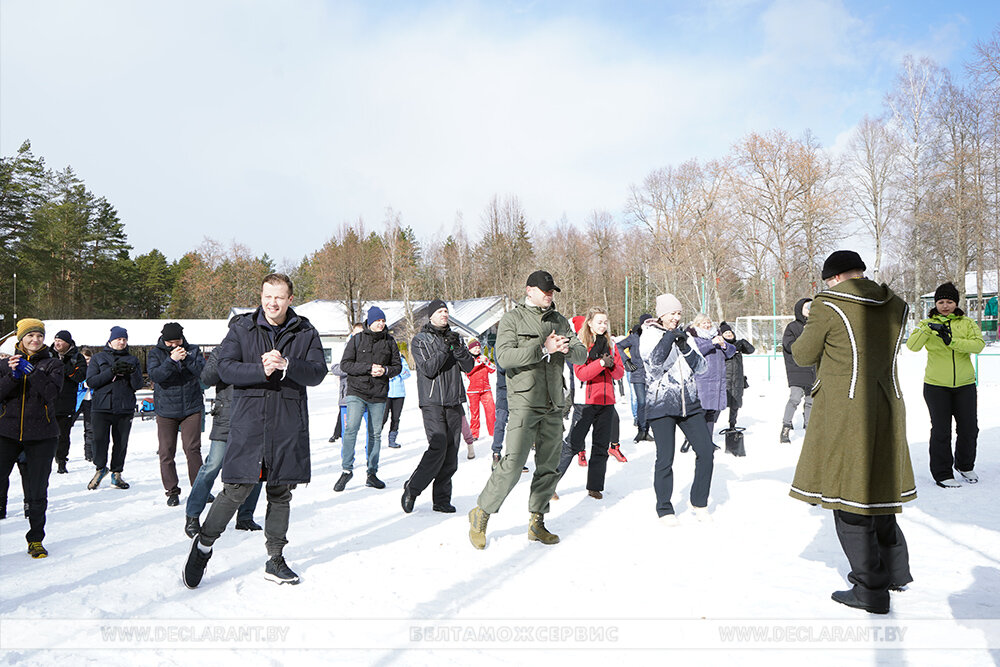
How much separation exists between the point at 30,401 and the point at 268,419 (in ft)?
8.37

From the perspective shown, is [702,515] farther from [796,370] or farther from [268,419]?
[796,370]

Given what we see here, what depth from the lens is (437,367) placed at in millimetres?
5926

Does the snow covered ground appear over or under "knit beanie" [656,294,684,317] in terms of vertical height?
under

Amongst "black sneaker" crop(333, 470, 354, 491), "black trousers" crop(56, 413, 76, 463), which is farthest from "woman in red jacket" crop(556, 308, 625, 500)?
"black trousers" crop(56, 413, 76, 463)

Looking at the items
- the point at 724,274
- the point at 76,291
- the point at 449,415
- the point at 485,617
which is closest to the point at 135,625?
the point at 485,617

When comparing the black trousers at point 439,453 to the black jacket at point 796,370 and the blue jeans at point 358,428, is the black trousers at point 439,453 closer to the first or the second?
the blue jeans at point 358,428

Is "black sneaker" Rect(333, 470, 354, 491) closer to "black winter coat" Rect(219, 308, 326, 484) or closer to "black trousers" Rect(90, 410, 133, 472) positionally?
"black trousers" Rect(90, 410, 133, 472)

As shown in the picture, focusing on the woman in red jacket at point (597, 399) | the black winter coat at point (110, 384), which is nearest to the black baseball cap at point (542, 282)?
the woman in red jacket at point (597, 399)

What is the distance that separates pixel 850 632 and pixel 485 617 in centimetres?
184

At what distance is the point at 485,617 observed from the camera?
3500 mm

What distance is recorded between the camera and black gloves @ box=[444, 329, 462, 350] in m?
6.16

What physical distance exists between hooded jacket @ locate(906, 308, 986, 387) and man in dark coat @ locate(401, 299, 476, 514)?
4.31m

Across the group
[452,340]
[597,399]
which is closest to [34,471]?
[452,340]

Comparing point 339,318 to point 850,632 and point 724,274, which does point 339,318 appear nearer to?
point 724,274
